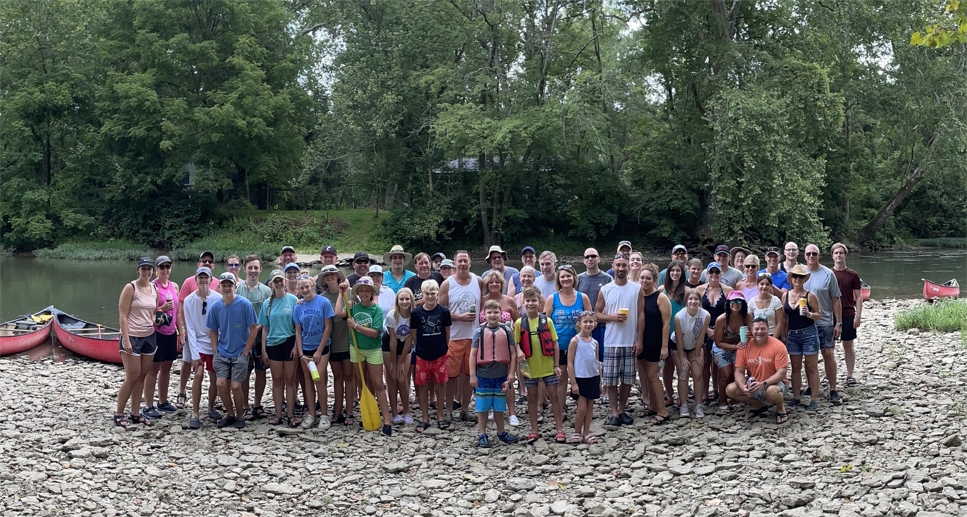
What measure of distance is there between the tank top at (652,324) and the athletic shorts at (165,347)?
4915mm

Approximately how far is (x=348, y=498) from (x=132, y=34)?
125ft

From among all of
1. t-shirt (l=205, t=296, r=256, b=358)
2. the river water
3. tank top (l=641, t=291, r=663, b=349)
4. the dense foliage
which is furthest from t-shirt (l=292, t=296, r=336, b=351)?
the dense foliage

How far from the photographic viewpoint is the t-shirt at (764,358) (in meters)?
7.86

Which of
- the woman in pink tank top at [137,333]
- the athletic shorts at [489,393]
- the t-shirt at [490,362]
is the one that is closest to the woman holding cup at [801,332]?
the t-shirt at [490,362]

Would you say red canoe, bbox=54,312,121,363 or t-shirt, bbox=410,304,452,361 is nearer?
t-shirt, bbox=410,304,452,361

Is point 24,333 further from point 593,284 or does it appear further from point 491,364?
point 593,284

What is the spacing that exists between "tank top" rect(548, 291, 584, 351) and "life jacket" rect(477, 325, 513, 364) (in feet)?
2.10

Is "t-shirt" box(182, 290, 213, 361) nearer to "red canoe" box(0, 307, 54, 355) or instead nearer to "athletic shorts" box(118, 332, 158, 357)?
"athletic shorts" box(118, 332, 158, 357)

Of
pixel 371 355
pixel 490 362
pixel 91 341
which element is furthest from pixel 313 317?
pixel 91 341

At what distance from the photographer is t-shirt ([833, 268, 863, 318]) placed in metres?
8.83

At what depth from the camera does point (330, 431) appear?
332 inches

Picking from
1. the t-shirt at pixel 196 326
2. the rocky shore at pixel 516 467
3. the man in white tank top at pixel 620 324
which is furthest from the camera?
the t-shirt at pixel 196 326

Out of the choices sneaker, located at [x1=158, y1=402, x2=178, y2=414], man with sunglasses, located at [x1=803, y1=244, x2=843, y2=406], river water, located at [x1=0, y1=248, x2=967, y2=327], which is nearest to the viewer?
man with sunglasses, located at [x1=803, y1=244, x2=843, y2=406]

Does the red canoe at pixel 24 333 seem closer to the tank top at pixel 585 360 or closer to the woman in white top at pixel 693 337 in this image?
the tank top at pixel 585 360
